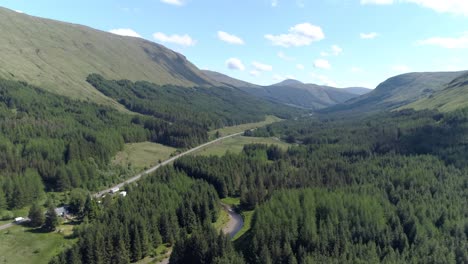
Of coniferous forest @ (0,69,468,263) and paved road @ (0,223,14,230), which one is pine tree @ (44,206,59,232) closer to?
coniferous forest @ (0,69,468,263)

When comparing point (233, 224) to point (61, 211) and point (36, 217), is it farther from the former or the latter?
point (36, 217)

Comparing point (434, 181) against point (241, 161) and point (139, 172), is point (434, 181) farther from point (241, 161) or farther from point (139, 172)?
point (139, 172)

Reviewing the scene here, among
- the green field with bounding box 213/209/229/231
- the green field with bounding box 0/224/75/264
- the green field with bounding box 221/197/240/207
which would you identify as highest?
the green field with bounding box 0/224/75/264

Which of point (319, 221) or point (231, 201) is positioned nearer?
point (319, 221)

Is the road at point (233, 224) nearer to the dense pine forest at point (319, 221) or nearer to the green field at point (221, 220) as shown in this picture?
the green field at point (221, 220)

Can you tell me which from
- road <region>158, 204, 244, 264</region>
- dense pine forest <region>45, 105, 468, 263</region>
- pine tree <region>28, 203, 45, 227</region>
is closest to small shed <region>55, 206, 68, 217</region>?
pine tree <region>28, 203, 45, 227</region>

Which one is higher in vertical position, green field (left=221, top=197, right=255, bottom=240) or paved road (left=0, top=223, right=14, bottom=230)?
paved road (left=0, top=223, right=14, bottom=230)

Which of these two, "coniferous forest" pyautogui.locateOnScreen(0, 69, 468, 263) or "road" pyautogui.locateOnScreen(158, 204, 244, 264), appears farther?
"road" pyautogui.locateOnScreen(158, 204, 244, 264)

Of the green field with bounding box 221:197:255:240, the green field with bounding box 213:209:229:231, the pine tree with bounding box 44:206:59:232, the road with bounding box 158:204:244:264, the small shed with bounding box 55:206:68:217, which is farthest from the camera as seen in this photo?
the small shed with bounding box 55:206:68:217

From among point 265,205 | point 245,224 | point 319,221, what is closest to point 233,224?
point 245,224

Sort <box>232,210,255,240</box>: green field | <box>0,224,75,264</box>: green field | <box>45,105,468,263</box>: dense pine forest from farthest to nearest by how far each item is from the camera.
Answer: <box>232,210,255,240</box>: green field < <box>0,224,75,264</box>: green field < <box>45,105,468,263</box>: dense pine forest
